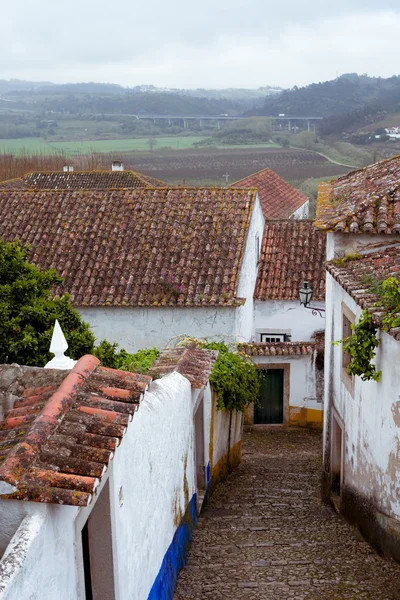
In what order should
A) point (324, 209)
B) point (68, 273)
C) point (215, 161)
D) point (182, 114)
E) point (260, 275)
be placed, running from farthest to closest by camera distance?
point (182, 114), point (215, 161), point (260, 275), point (68, 273), point (324, 209)

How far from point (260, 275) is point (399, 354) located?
12794 mm

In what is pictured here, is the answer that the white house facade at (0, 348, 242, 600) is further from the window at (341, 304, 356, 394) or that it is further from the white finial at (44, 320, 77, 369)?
the window at (341, 304, 356, 394)

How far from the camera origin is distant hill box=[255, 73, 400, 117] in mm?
116312

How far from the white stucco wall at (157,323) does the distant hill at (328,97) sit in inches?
3903

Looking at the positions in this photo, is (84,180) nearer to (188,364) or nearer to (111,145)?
(188,364)

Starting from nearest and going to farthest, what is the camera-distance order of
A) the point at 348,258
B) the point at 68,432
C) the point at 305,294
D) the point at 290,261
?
the point at 68,432
the point at 348,258
the point at 305,294
the point at 290,261

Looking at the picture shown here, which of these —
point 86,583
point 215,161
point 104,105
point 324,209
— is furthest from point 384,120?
point 104,105

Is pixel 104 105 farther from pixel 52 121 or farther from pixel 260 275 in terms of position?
pixel 260 275

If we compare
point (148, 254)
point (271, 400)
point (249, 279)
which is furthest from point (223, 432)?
point (249, 279)

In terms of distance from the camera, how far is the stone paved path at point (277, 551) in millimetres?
8062

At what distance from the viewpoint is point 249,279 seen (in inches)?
770

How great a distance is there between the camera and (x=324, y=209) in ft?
41.8

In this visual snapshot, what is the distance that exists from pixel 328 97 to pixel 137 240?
112 m

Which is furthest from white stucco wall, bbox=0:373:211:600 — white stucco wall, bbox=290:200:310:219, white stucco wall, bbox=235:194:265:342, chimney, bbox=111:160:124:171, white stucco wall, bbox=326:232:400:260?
chimney, bbox=111:160:124:171
